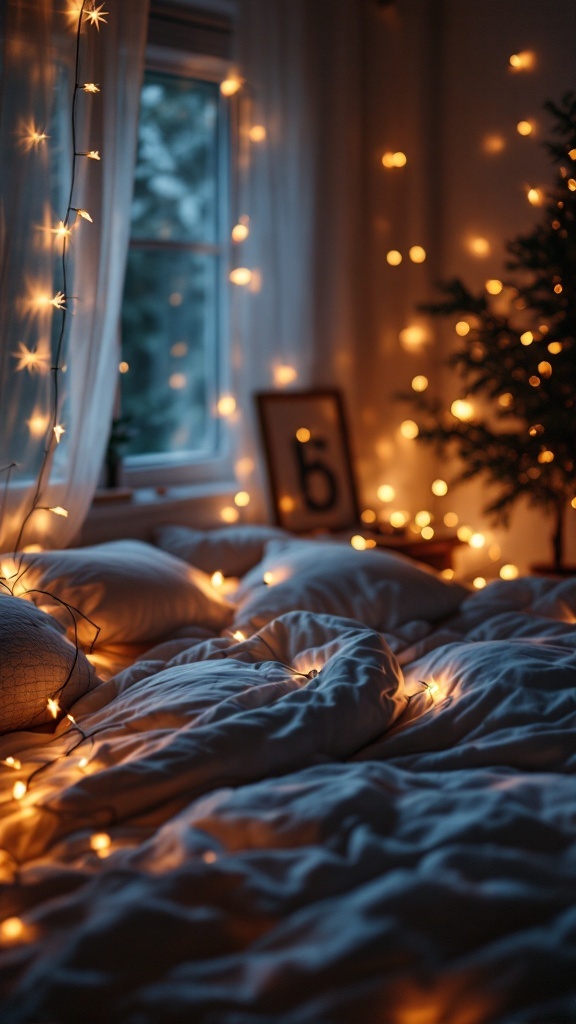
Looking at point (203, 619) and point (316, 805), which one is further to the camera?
point (203, 619)

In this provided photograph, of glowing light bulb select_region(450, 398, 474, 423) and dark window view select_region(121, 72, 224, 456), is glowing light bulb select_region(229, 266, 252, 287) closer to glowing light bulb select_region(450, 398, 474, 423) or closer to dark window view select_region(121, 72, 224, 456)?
dark window view select_region(121, 72, 224, 456)

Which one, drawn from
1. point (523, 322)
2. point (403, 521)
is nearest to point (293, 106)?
point (523, 322)

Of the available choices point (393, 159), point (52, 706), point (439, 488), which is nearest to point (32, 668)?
point (52, 706)

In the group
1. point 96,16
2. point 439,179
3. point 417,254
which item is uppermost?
point 96,16

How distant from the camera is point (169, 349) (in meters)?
3.15

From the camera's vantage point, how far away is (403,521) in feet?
11.0

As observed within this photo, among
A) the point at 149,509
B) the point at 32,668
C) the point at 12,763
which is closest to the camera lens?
the point at 12,763

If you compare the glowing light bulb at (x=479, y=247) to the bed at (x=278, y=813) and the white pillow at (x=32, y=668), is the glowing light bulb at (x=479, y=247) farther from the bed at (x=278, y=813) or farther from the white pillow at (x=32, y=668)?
the white pillow at (x=32, y=668)

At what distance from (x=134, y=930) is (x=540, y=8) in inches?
113

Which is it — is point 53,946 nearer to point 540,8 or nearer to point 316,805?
point 316,805

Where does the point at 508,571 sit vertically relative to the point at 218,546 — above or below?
below

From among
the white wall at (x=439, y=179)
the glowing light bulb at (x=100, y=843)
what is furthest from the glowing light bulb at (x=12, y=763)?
the white wall at (x=439, y=179)

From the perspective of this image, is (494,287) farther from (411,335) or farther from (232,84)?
(232,84)

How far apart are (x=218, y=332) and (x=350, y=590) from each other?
1264 mm
